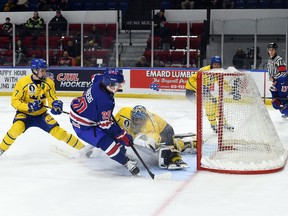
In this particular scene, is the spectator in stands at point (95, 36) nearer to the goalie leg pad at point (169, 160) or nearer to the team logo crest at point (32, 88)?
the team logo crest at point (32, 88)

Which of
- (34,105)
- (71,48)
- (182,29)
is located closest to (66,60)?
(71,48)

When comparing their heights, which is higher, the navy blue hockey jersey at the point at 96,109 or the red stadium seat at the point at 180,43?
the red stadium seat at the point at 180,43

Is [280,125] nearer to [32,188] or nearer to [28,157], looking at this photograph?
[28,157]

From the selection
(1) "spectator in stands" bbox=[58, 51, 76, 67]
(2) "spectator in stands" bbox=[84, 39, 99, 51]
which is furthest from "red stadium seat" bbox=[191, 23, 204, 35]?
(1) "spectator in stands" bbox=[58, 51, 76, 67]

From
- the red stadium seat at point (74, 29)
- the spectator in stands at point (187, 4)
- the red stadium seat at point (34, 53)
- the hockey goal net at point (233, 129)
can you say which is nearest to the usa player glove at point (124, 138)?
the hockey goal net at point (233, 129)

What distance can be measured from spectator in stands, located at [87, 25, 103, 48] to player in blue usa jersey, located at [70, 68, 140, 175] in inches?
252

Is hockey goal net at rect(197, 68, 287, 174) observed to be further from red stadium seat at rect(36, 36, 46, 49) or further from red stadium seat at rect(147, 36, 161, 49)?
red stadium seat at rect(36, 36, 46, 49)

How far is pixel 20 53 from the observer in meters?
11.3

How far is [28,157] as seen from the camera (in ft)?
17.1

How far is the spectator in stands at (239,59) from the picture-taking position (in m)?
10.3

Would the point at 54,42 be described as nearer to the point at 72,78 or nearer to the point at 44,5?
the point at 72,78

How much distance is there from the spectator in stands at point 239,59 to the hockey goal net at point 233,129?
5.34 metres

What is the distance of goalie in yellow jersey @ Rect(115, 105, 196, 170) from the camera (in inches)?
181

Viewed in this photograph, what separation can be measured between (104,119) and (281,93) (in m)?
4.10
